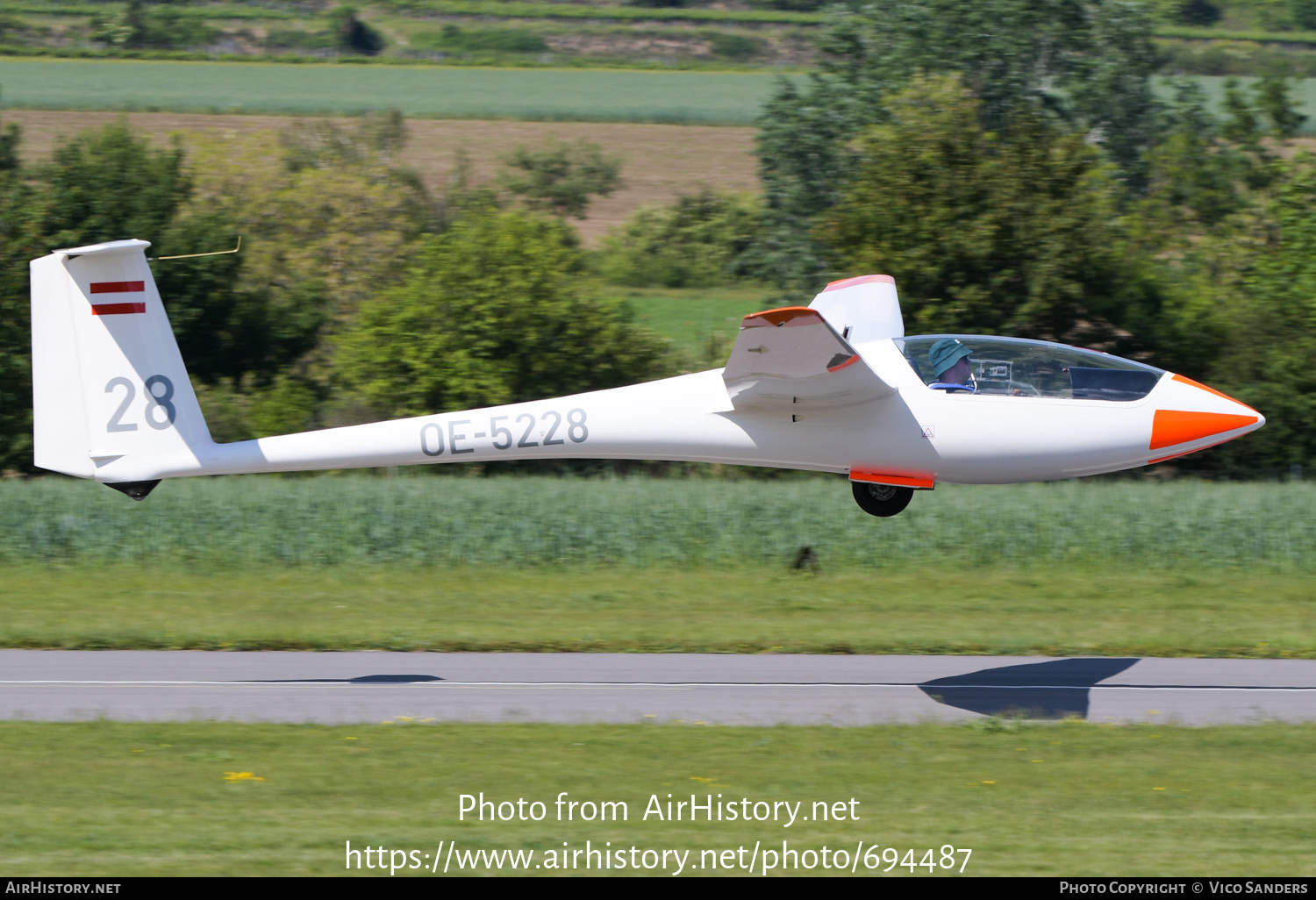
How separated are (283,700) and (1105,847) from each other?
29.3 feet

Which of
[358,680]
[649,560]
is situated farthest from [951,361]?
[649,560]

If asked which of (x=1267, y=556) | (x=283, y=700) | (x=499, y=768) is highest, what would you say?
(x=499, y=768)

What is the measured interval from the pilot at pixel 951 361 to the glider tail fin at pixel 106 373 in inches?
273

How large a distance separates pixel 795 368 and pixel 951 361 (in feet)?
4.79

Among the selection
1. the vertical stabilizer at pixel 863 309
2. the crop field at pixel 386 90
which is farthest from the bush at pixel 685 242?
the vertical stabilizer at pixel 863 309

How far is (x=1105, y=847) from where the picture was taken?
9.55 m

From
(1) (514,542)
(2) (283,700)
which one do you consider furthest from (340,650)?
(1) (514,542)

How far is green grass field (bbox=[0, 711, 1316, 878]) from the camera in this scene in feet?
30.8

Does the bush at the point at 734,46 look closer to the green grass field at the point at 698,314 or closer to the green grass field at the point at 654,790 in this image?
the green grass field at the point at 698,314

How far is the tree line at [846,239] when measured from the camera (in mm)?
31406

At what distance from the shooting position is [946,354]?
11406 millimetres

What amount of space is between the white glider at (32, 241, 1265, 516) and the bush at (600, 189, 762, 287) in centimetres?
3916

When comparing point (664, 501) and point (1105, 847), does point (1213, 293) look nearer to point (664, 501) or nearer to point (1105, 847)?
point (664, 501)
